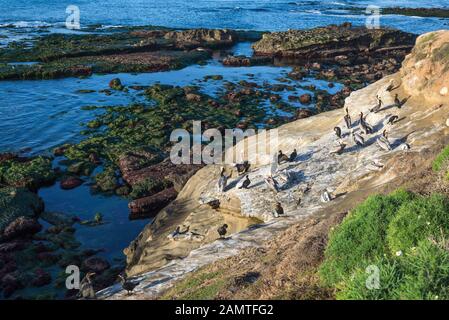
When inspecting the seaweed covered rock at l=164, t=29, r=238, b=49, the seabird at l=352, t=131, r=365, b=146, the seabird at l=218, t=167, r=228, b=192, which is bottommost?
the seabird at l=218, t=167, r=228, b=192

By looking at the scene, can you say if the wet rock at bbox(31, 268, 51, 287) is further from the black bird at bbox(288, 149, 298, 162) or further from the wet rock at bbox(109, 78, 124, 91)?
the wet rock at bbox(109, 78, 124, 91)

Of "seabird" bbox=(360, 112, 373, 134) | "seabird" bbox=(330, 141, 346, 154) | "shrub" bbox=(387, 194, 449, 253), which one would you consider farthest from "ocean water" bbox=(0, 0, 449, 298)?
"shrub" bbox=(387, 194, 449, 253)

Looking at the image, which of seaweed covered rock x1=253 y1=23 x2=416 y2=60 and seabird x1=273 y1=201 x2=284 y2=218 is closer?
seabird x1=273 y1=201 x2=284 y2=218

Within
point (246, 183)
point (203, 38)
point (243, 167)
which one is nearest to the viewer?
point (246, 183)

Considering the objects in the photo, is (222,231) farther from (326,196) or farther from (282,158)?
(282,158)

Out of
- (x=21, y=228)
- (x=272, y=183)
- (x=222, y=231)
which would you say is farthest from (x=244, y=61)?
(x=222, y=231)

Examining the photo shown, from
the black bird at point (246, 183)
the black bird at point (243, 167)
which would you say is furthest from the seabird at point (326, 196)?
the black bird at point (243, 167)

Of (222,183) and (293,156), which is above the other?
(293,156)
